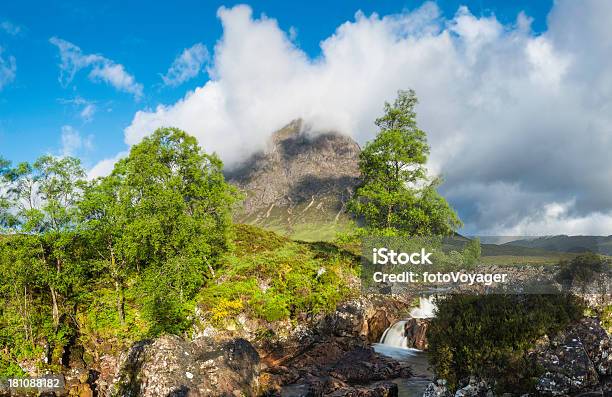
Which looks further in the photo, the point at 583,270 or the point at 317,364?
the point at 317,364

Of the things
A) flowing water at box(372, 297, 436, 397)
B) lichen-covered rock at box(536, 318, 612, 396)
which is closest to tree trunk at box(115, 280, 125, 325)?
flowing water at box(372, 297, 436, 397)

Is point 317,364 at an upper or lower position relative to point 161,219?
lower

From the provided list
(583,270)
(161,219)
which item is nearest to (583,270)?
(583,270)

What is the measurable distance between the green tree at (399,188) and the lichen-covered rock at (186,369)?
53.4 ft

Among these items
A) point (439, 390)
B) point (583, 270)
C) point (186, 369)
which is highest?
point (583, 270)

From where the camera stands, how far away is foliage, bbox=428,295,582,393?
12.8 m

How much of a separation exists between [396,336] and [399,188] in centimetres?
1189

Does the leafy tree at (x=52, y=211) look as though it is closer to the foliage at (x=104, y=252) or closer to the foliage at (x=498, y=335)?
the foliage at (x=104, y=252)

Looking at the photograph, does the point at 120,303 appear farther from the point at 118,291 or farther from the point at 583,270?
the point at 583,270

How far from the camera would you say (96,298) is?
29.2 meters

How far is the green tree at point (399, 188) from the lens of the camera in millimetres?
32594

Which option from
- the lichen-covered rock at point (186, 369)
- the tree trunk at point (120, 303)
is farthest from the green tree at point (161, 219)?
the lichen-covered rock at point (186, 369)

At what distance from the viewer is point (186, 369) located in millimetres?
18250

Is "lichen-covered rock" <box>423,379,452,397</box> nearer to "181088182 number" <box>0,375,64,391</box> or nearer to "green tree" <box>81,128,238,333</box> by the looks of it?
"green tree" <box>81,128,238,333</box>
